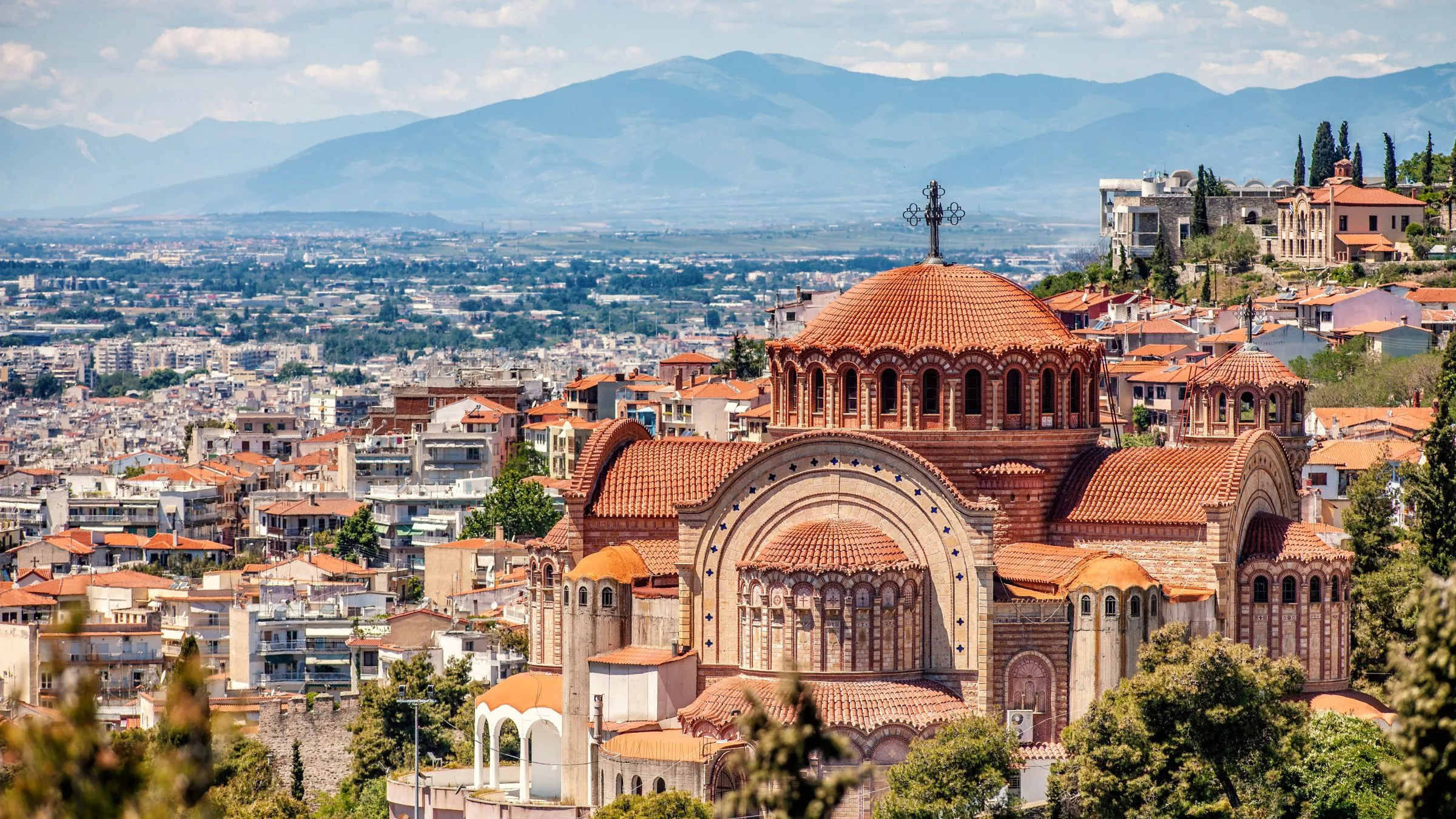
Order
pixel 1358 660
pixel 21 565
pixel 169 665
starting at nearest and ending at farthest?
pixel 1358 660, pixel 169 665, pixel 21 565

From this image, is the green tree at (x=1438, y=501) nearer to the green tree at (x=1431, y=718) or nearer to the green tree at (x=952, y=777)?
the green tree at (x=952, y=777)

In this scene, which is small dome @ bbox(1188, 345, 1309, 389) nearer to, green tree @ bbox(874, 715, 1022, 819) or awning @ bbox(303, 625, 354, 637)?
green tree @ bbox(874, 715, 1022, 819)

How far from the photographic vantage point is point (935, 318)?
2122 inches

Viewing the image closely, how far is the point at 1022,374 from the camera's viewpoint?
176 ft

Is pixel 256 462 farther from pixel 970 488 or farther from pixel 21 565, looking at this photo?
pixel 970 488

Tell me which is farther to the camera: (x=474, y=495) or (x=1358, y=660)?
(x=474, y=495)

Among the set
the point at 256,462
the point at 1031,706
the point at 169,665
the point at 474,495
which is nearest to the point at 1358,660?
the point at 1031,706

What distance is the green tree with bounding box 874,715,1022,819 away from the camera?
4738 cm

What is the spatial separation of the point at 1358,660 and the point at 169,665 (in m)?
35.6

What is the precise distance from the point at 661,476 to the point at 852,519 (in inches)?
205

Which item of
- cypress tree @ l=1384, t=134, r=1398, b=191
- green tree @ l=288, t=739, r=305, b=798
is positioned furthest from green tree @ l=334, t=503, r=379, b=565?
cypress tree @ l=1384, t=134, r=1398, b=191

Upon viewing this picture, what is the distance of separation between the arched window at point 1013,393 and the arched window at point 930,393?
4.45 feet

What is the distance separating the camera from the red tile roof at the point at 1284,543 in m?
52.4

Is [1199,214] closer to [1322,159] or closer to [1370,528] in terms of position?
[1322,159]
